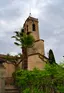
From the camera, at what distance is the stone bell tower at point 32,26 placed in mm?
52500

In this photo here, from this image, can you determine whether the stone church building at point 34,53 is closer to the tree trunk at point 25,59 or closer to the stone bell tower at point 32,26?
the stone bell tower at point 32,26

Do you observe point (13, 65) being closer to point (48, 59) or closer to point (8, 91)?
point (48, 59)

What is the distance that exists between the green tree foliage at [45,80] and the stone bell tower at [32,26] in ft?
79.0

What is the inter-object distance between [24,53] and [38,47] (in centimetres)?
506

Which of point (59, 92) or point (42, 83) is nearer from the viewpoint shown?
point (59, 92)

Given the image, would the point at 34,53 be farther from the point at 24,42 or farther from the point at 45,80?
the point at 45,80

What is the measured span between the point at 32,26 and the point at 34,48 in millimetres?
5029

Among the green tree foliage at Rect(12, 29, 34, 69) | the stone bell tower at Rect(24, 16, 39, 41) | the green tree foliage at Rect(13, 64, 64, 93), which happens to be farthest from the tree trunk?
the green tree foliage at Rect(13, 64, 64, 93)

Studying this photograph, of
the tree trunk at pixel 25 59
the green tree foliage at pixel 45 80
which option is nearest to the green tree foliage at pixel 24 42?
the tree trunk at pixel 25 59

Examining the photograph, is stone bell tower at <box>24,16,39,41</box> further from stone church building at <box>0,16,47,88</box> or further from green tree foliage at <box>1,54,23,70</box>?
green tree foliage at <box>1,54,23,70</box>

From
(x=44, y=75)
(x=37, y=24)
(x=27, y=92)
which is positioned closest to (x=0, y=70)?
(x=27, y=92)

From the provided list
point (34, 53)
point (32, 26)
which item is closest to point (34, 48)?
point (34, 53)

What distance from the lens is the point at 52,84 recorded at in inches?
950

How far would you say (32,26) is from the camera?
174ft
